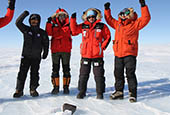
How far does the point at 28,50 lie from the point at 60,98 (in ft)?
4.55

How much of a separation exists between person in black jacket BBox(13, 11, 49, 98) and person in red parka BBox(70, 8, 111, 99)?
88 cm

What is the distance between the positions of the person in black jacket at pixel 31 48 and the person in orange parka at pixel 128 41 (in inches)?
69.0

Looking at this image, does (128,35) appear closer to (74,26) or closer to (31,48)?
(74,26)

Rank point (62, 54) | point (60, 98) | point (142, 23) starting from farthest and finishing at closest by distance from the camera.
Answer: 1. point (62, 54)
2. point (60, 98)
3. point (142, 23)

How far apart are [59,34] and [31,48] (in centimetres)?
80

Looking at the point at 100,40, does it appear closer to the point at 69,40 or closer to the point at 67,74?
the point at 69,40

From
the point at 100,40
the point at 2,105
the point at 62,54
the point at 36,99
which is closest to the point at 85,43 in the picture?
the point at 100,40

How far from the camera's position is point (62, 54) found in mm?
4082

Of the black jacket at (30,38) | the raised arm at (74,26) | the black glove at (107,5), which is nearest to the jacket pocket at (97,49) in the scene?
the raised arm at (74,26)


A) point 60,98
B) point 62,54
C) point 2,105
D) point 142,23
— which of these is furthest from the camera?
point 62,54

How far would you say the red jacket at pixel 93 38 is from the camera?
3693 mm

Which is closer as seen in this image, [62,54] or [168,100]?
[168,100]

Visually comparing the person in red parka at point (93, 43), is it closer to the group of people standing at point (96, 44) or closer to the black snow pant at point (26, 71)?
the group of people standing at point (96, 44)

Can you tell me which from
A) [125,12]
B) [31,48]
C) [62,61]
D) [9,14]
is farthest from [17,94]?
[125,12]
